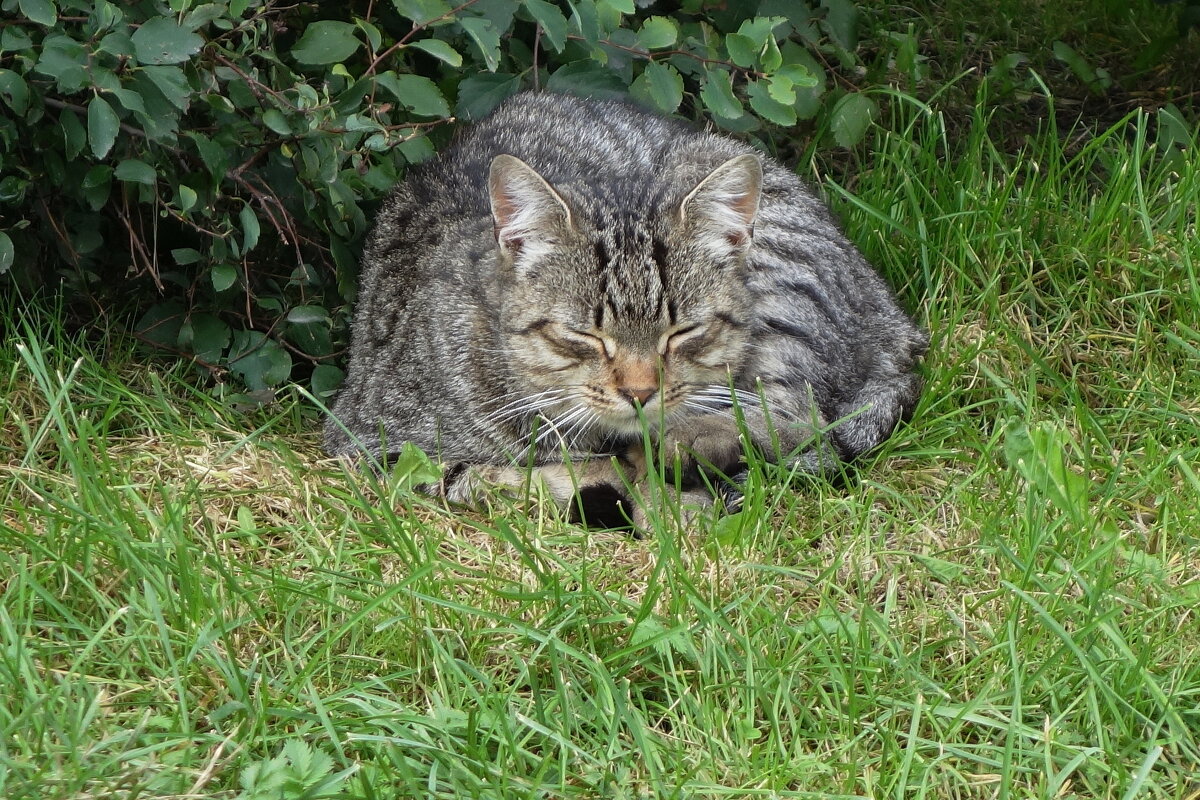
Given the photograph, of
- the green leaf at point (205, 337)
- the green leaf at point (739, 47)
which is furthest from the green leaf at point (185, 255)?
the green leaf at point (739, 47)

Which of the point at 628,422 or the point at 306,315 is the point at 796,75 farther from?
the point at 306,315

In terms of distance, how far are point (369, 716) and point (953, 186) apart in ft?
9.40

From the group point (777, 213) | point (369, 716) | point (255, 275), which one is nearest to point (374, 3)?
point (255, 275)

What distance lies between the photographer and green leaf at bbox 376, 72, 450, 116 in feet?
12.5

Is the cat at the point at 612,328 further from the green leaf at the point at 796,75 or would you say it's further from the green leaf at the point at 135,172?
the green leaf at the point at 135,172

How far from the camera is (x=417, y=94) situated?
383 cm

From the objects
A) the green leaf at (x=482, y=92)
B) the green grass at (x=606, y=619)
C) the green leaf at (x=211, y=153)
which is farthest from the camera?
the green leaf at (x=482, y=92)

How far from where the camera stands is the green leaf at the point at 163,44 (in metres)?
3.26

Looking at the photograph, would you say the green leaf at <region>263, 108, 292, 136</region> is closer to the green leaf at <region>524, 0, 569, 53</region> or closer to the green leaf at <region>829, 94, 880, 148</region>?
the green leaf at <region>524, 0, 569, 53</region>

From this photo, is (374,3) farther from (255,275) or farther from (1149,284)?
(1149,284)

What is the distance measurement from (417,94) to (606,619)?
1.77 m

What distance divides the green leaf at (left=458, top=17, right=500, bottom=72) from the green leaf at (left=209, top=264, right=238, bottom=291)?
95 centimetres

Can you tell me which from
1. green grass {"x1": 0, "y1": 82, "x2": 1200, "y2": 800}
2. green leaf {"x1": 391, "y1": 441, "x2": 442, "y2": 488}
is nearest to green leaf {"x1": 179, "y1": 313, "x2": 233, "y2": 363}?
green grass {"x1": 0, "y1": 82, "x2": 1200, "y2": 800}

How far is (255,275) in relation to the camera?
419 centimetres
